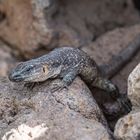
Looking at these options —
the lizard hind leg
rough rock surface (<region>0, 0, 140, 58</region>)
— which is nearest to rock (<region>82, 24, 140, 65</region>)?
rough rock surface (<region>0, 0, 140, 58</region>)

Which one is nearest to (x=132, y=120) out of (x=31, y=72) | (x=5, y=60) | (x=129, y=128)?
(x=129, y=128)

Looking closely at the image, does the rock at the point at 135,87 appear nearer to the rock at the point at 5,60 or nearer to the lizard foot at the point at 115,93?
the lizard foot at the point at 115,93

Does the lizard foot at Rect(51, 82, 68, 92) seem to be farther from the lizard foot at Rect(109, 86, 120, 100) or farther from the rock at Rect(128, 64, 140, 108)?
the lizard foot at Rect(109, 86, 120, 100)

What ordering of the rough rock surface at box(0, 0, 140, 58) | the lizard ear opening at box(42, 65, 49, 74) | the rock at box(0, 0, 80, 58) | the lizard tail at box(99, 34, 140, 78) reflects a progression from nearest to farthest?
1. the lizard ear opening at box(42, 65, 49, 74)
2. the lizard tail at box(99, 34, 140, 78)
3. the rock at box(0, 0, 80, 58)
4. the rough rock surface at box(0, 0, 140, 58)

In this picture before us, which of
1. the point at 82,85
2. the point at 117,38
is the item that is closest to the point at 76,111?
the point at 82,85

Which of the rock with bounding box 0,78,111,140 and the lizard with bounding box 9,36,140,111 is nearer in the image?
the rock with bounding box 0,78,111,140

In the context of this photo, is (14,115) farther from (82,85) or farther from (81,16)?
(81,16)
